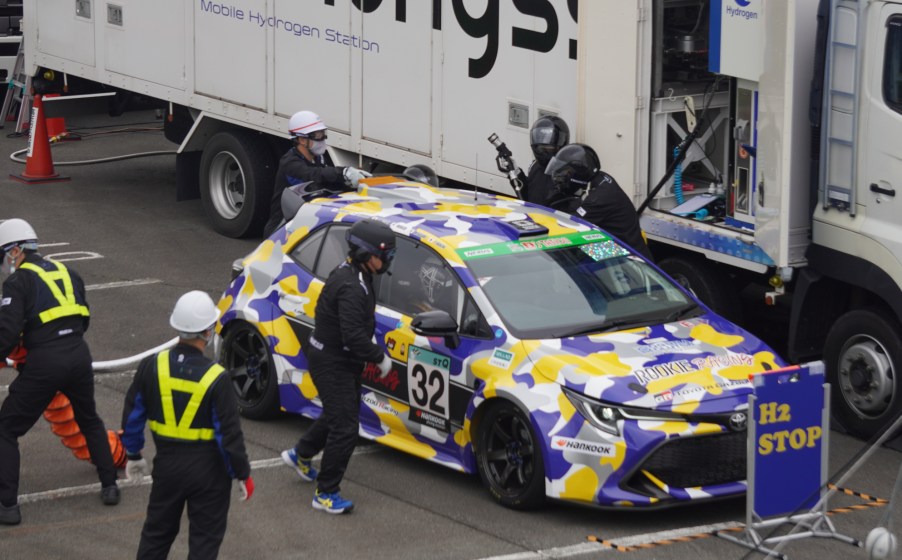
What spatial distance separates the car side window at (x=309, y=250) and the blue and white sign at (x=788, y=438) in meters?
3.32

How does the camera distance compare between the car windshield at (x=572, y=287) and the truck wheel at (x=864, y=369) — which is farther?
the truck wheel at (x=864, y=369)

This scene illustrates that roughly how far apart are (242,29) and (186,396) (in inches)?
351

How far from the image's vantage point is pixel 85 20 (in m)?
17.1

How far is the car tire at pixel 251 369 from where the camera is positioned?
9828 millimetres

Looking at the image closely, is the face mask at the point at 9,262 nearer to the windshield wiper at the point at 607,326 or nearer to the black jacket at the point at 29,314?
the black jacket at the point at 29,314

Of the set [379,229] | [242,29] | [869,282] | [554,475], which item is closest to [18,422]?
[379,229]

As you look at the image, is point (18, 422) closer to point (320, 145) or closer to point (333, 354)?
point (333, 354)

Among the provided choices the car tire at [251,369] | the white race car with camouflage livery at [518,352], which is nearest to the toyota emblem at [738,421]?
the white race car with camouflage livery at [518,352]

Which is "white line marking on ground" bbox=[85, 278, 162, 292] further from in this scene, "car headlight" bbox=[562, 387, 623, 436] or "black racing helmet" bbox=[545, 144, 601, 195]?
"car headlight" bbox=[562, 387, 623, 436]

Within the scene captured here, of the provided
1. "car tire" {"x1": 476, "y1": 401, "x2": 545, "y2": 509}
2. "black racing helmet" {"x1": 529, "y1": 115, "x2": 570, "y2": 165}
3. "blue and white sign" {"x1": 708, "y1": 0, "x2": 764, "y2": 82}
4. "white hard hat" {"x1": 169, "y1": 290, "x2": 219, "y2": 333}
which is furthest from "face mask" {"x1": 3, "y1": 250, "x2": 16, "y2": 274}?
"blue and white sign" {"x1": 708, "y1": 0, "x2": 764, "y2": 82}

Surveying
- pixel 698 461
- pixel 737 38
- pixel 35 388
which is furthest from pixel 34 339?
pixel 737 38

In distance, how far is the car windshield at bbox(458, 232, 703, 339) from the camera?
28.3ft

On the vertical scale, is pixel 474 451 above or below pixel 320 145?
below

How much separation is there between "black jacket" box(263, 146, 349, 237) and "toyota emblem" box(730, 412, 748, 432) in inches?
169
